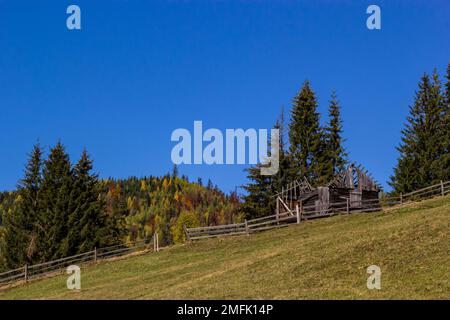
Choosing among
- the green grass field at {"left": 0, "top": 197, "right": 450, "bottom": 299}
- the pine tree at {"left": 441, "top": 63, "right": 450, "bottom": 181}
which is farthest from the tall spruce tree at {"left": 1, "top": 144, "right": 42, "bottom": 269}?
the pine tree at {"left": 441, "top": 63, "right": 450, "bottom": 181}

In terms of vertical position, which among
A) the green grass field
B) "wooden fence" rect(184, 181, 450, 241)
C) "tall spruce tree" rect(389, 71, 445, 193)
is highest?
"tall spruce tree" rect(389, 71, 445, 193)

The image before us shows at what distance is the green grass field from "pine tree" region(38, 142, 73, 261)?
41.9 ft

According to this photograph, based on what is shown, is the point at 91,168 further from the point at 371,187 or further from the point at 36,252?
the point at 371,187

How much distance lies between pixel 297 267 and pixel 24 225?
3681 cm

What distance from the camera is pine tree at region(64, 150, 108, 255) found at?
55.9 meters

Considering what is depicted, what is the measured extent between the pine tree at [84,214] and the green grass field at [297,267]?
12.6 m

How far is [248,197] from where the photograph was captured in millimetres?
60531

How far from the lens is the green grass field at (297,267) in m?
23.1

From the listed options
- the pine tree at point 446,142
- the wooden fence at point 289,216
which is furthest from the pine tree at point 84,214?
the pine tree at point 446,142

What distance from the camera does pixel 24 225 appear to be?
189ft

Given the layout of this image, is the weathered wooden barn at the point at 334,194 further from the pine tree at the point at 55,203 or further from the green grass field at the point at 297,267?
the pine tree at the point at 55,203

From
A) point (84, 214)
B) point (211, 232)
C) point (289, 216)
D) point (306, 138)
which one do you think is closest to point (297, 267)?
point (211, 232)

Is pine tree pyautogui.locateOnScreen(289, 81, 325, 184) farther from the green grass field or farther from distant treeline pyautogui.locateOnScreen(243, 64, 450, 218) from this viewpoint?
the green grass field

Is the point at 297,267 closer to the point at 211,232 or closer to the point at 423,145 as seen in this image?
the point at 211,232
